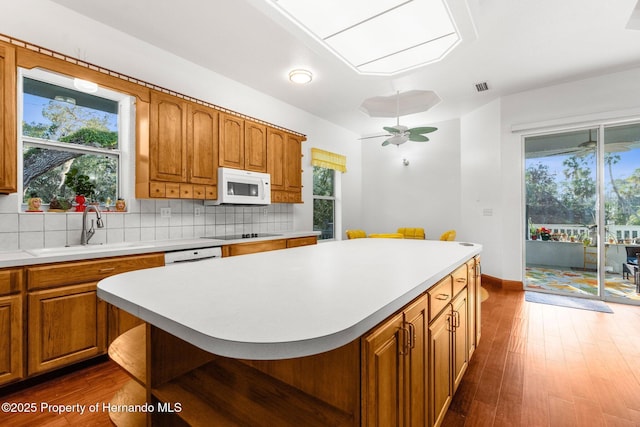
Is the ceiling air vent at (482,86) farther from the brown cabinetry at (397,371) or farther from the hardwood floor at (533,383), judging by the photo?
the brown cabinetry at (397,371)

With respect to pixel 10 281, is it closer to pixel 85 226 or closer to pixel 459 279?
pixel 85 226

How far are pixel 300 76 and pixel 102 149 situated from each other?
2199 mm

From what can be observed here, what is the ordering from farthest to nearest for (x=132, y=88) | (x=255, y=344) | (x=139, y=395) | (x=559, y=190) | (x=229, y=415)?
(x=559, y=190), (x=132, y=88), (x=139, y=395), (x=229, y=415), (x=255, y=344)

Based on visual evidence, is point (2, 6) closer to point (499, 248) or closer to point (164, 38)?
point (164, 38)

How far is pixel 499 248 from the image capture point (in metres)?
4.35

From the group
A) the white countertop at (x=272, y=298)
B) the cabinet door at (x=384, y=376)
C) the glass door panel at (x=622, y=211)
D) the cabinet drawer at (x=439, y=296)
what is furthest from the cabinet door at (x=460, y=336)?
the glass door panel at (x=622, y=211)

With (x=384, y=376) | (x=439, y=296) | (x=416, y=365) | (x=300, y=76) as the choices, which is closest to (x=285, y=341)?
(x=384, y=376)

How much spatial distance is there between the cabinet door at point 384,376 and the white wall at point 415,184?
4712 millimetres

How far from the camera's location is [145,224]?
113 inches

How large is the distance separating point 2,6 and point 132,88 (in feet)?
2.88

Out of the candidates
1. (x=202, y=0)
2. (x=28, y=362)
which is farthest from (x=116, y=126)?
(x=28, y=362)

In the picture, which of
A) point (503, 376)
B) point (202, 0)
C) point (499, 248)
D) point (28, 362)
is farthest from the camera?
point (499, 248)

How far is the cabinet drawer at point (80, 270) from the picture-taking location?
1844 millimetres

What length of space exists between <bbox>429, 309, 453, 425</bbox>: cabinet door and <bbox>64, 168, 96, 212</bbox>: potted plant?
2836 mm
